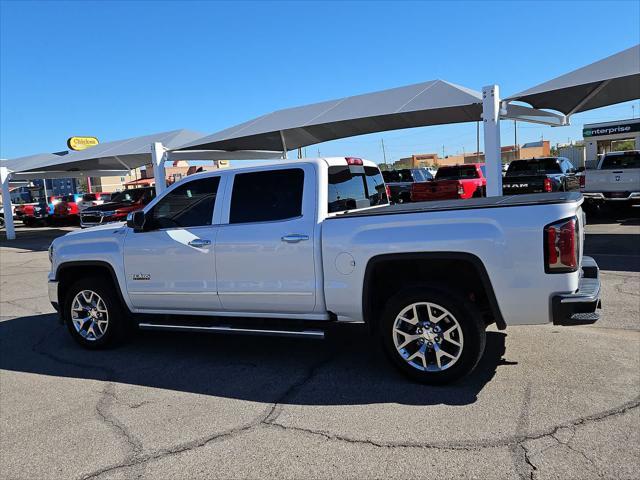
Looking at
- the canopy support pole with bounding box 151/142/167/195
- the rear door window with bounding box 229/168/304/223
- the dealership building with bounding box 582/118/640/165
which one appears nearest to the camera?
the rear door window with bounding box 229/168/304/223

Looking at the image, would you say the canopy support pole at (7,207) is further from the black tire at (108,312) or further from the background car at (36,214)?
the black tire at (108,312)

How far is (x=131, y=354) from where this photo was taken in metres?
5.66

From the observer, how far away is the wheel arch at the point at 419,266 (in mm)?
3982

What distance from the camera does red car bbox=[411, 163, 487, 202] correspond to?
16.2 meters

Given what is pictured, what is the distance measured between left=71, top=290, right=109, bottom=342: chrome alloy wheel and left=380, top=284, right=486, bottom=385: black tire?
126 inches

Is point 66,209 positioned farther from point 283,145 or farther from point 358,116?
point 358,116

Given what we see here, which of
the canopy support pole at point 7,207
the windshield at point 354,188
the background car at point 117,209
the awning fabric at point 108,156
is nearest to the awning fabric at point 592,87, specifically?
the windshield at point 354,188

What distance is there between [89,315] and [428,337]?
12.4ft

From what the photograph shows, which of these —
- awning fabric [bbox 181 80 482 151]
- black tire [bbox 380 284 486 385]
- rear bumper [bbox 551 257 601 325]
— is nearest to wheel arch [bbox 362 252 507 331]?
black tire [bbox 380 284 486 385]

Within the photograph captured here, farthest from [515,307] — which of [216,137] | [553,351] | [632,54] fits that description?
[216,137]

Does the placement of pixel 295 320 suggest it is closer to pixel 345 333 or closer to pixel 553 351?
pixel 345 333

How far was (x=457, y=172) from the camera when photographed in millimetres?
18281

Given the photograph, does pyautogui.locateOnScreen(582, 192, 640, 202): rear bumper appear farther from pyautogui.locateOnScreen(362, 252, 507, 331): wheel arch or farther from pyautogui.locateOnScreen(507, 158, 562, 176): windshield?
pyautogui.locateOnScreen(362, 252, 507, 331): wheel arch

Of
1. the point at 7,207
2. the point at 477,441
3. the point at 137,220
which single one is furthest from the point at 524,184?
the point at 7,207
